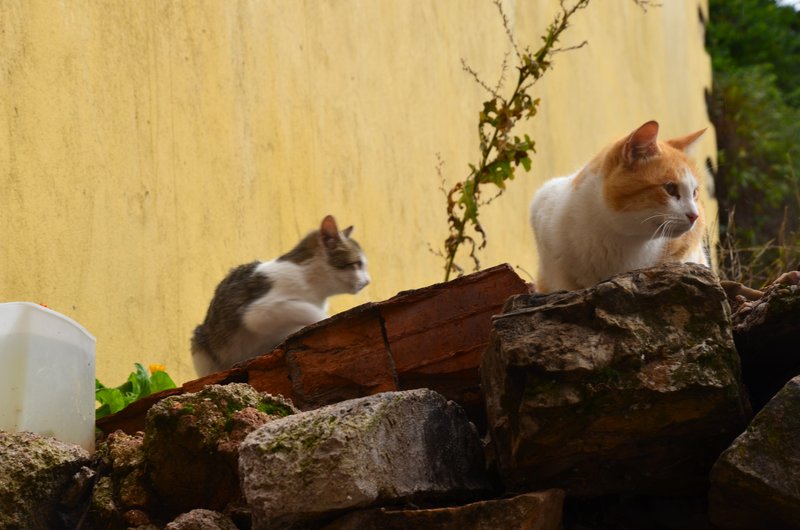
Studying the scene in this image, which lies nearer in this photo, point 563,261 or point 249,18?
point 563,261

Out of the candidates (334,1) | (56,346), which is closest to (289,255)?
(56,346)

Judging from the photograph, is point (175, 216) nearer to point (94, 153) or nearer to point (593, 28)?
point (94, 153)

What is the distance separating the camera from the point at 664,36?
39.5ft

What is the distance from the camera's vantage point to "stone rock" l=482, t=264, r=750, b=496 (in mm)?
2225

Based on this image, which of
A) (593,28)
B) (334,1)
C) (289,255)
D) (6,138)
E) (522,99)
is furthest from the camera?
(593,28)

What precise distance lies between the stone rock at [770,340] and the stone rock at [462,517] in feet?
2.25

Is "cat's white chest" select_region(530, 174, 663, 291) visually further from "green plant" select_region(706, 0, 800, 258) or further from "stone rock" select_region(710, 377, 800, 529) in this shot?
"green plant" select_region(706, 0, 800, 258)

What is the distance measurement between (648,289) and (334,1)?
347 cm

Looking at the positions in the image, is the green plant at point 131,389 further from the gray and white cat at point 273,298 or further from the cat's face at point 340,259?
the cat's face at point 340,259

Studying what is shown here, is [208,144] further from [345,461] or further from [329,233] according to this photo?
[345,461]

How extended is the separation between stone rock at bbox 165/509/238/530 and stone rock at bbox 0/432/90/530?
0.32 m

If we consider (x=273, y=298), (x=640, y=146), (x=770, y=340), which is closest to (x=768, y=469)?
(x=770, y=340)

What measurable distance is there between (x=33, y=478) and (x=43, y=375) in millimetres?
404

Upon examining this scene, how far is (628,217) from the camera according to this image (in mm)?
3531
